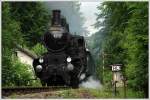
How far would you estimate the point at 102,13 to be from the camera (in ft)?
88.0

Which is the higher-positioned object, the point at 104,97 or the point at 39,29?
the point at 39,29

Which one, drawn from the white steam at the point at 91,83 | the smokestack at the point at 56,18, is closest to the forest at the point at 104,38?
the white steam at the point at 91,83

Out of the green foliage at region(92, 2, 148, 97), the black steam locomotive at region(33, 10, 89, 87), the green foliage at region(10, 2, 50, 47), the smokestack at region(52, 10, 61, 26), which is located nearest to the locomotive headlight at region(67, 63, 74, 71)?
the black steam locomotive at region(33, 10, 89, 87)

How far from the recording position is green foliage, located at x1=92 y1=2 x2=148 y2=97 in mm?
17125

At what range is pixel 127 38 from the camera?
19.9 m

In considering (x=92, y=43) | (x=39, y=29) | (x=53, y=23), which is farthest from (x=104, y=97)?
(x=92, y=43)

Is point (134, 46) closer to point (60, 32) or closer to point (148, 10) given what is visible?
point (148, 10)

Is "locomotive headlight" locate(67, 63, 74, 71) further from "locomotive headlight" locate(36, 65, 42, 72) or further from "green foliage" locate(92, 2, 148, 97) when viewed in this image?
"green foliage" locate(92, 2, 148, 97)

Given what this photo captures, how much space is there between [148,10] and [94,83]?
347 inches

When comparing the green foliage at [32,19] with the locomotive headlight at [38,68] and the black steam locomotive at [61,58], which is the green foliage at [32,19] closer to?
the black steam locomotive at [61,58]

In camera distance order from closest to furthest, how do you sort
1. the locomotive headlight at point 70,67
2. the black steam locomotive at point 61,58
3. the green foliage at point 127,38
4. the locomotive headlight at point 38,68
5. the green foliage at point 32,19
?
the green foliage at point 127,38 < the locomotive headlight at point 70,67 < the black steam locomotive at point 61,58 < the locomotive headlight at point 38,68 < the green foliage at point 32,19

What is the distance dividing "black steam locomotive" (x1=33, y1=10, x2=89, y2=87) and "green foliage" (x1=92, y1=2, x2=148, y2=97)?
1774mm

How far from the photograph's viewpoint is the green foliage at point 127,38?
17.1 metres

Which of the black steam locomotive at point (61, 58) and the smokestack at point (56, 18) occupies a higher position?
the smokestack at point (56, 18)
